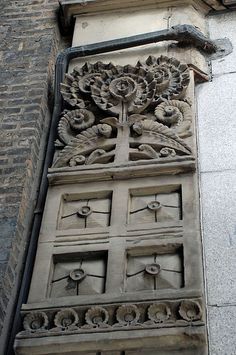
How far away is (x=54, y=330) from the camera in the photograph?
10.3 ft

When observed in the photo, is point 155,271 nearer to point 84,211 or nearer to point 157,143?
point 84,211

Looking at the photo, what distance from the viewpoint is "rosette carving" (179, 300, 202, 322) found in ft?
10.1

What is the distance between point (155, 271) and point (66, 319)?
0.45 meters

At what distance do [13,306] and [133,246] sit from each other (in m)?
0.62

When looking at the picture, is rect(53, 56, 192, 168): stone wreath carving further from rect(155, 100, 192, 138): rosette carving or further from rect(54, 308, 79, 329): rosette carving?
rect(54, 308, 79, 329): rosette carving

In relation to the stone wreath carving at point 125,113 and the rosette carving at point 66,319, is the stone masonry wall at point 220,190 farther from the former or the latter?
the rosette carving at point 66,319

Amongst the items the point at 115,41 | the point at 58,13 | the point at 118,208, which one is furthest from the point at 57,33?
the point at 118,208

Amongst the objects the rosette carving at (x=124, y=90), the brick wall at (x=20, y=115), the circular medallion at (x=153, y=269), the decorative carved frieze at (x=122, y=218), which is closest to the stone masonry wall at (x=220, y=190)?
the decorative carved frieze at (x=122, y=218)

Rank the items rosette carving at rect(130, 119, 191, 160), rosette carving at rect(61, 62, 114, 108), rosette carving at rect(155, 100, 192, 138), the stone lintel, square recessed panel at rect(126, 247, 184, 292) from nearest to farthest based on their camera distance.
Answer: square recessed panel at rect(126, 247, 184, 292)
rosette carving at rect(130, 119, 191, 160)
rosette carving at rect(155, 100, 192, 138)
rosette carving at rect(61, 62, 114, 108)
the stone lintel

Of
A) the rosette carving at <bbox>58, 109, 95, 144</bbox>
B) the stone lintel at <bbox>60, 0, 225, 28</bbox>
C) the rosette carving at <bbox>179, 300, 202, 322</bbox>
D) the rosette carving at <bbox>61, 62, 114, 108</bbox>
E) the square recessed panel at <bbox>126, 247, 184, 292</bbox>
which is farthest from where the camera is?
the stone lintel at <bbox>60, 0, 225, 28</bbox>

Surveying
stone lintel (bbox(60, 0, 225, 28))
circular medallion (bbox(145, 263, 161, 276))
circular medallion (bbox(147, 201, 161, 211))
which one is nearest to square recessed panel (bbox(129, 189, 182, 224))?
circular medallion (bbox(147, 201, 161, 211))

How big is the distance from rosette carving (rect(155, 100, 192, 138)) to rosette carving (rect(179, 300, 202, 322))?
1.11 metres

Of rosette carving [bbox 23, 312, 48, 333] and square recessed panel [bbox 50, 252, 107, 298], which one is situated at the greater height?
square recessed panel [bbox 50, 252, 107, 298]

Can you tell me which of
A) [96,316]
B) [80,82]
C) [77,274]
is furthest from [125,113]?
[96,316]
